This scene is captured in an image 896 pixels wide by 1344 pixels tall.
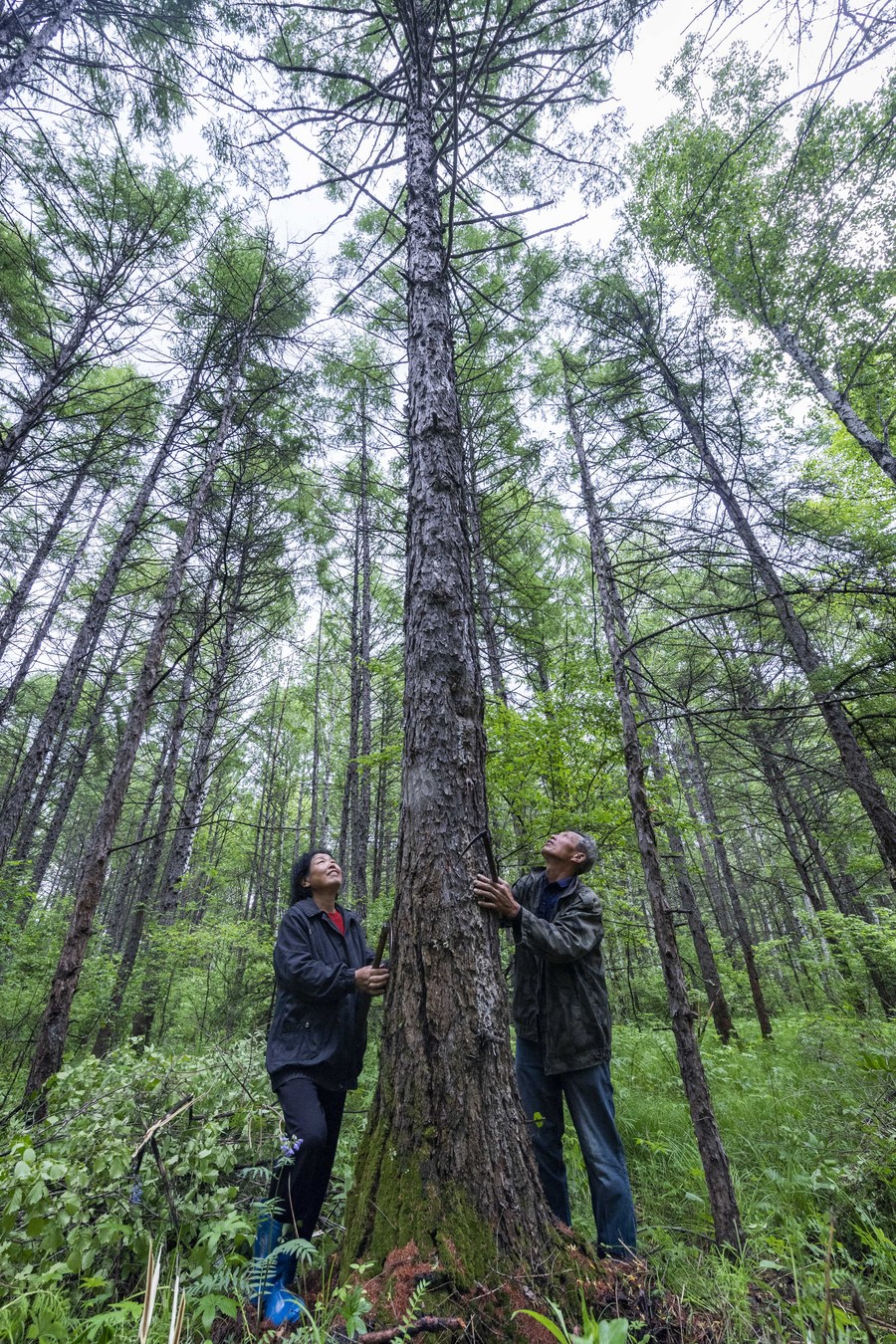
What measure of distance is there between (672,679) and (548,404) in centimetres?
632

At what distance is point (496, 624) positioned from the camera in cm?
1005

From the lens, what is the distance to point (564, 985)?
284cm

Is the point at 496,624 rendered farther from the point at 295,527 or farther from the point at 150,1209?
the point at 150,1209

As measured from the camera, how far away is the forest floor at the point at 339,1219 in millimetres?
1448

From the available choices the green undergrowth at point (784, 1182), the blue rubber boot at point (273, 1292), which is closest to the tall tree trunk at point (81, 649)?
the blue rubber boot at point (273, 1292)

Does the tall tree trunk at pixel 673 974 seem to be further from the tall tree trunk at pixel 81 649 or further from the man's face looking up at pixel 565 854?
the tall tree trunk at pixel 81 649

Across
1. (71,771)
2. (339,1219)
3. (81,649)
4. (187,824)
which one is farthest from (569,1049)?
(71,771)

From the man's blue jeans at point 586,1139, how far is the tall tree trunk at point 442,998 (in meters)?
0.83

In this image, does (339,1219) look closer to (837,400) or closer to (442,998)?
(442,998)

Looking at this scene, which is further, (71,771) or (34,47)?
(71,771)

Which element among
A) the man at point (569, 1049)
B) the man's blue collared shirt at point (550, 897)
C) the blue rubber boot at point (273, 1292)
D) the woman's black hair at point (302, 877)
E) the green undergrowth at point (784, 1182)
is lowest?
the green undergrowth at point (784, 1182)

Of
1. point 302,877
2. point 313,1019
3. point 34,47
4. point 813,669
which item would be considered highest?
point 34,47

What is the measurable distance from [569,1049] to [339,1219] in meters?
1.50

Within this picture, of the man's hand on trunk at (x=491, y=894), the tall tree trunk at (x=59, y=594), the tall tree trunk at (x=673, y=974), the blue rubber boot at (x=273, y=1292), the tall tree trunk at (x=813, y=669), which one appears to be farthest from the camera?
the tall tree trunk at (x=59, y=594)
